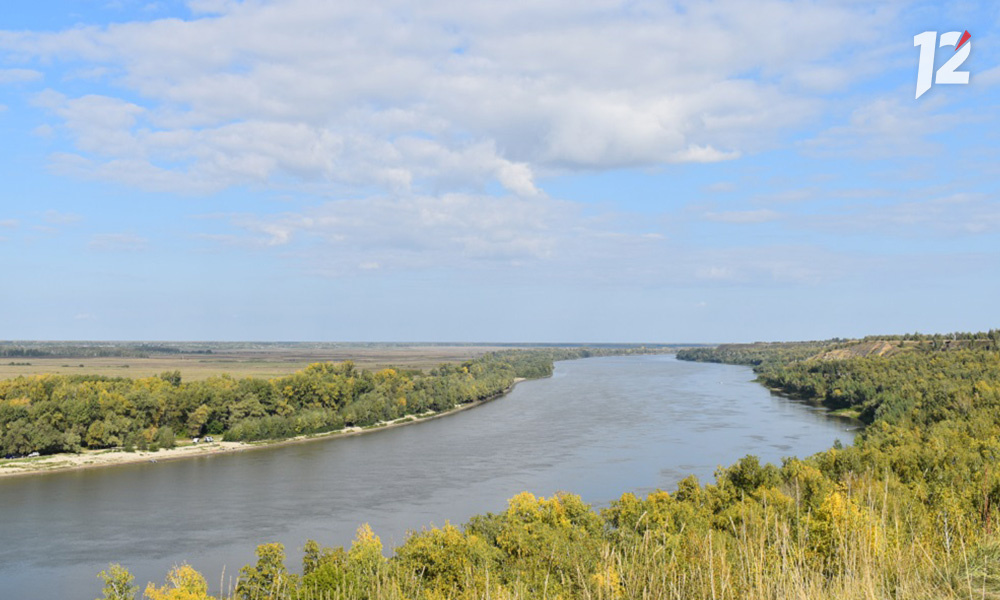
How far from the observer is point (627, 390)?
2763 inches

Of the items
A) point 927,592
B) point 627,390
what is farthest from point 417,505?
point 627,390

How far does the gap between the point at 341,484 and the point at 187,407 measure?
65.3 feet

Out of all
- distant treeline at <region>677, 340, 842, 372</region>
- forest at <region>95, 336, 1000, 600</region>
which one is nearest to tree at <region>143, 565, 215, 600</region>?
forest at <region>95, 336, 1000, 600</region>

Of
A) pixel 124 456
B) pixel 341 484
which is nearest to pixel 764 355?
pixel 341 484

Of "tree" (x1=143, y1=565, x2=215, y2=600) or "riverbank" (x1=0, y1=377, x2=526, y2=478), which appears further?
"riverbank" (x1=0, y1=377, x2=526, y2=478)

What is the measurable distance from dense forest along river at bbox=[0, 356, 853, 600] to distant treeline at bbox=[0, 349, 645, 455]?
12.4 ft

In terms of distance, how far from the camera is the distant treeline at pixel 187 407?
37.7 meters

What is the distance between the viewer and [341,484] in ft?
95.8

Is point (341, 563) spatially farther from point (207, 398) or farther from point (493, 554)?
point (207, 398)

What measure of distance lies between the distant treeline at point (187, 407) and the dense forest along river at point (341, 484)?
3773 millimetres

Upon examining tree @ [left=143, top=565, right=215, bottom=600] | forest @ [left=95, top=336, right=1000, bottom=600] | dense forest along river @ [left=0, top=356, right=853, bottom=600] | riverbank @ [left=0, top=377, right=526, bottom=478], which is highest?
forest @ [left=95, top=336, right=1000, bottom=600]

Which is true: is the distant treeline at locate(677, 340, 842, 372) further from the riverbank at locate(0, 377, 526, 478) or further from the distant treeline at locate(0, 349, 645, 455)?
the riverbank at locate(0, 377, 526, 478)

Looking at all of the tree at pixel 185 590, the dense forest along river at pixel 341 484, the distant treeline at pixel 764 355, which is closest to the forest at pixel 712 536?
the tree at pixel 185 590

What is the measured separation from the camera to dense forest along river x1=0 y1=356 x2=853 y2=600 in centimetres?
2025
